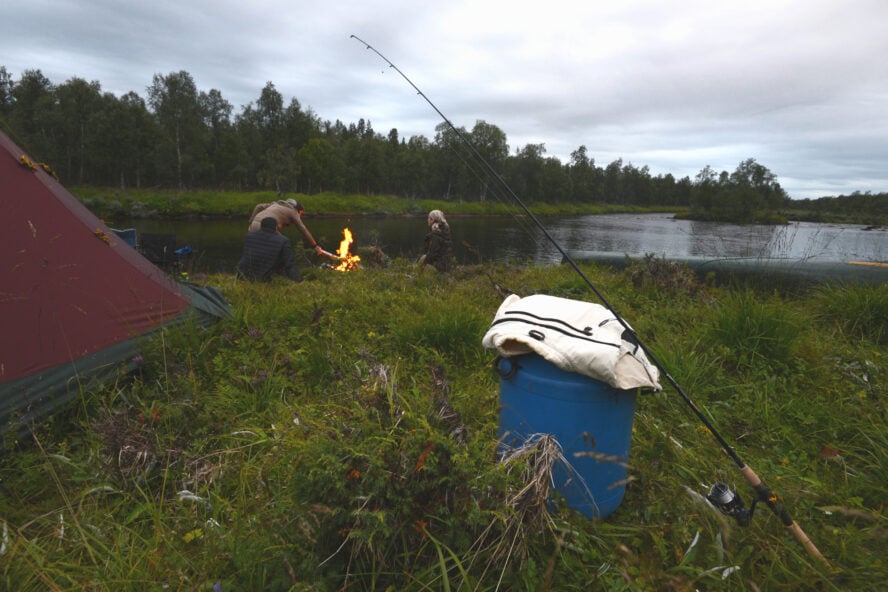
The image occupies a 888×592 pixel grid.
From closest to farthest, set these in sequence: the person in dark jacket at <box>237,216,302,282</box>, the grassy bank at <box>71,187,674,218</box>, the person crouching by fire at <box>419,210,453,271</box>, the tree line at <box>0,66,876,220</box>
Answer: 1. the person in dark jacket at <box>237,216,302,282</box>
2. the person crouching by fire at <box>419,210,453,271</box>
3. the grassy bank at <box>71,187,674,218</box>
4. the tree line at <box>0,66,876,220</box>

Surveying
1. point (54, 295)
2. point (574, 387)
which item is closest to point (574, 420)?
point (574, 387)

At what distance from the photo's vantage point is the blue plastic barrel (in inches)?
78.0

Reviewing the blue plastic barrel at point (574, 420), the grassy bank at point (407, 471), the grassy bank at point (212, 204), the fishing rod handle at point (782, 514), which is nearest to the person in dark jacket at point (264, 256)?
the grassy bank at point (407, 471)

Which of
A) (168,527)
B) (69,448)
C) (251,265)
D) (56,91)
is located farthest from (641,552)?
(56,91)

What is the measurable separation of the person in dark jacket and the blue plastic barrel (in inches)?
221

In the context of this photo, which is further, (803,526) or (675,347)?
(675,347)

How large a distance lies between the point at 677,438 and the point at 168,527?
2.98m

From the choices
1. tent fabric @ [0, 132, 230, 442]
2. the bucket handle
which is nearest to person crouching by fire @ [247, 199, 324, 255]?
tent fabric @ [0, 132, 230, 442]

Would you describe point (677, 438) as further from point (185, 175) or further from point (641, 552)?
point (185, 175)

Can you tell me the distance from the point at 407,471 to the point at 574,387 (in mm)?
849

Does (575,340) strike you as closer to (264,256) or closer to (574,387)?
(574,387)

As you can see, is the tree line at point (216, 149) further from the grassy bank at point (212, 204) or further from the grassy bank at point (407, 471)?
the grassy bank at point (407, 471)

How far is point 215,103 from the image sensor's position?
196ft

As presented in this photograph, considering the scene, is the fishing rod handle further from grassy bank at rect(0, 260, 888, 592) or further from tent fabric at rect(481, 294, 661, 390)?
tent fabric at rect(481, 294, 661, 390)
